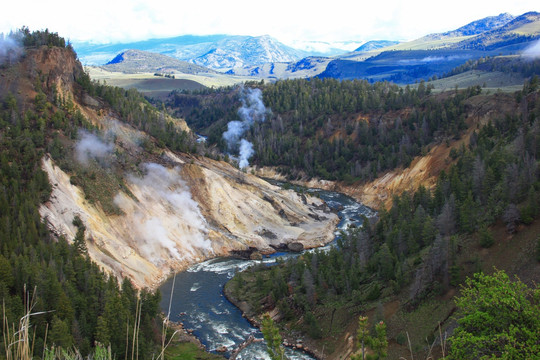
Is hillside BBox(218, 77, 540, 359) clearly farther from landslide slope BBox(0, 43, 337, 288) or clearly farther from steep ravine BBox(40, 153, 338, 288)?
landslide slope BBox(0, 43, 337, 288)

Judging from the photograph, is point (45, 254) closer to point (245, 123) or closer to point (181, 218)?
point (181, 218)

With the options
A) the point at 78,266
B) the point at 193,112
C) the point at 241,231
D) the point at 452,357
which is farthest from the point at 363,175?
the point at 193,112

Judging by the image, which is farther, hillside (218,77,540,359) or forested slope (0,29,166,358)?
hillside (218,77,540,359)

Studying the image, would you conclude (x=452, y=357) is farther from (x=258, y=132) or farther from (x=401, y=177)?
(x=258, y=132)

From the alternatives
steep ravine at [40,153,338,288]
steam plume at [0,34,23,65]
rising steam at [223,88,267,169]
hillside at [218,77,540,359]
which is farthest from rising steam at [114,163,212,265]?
rising steam at [223,88,267,169]

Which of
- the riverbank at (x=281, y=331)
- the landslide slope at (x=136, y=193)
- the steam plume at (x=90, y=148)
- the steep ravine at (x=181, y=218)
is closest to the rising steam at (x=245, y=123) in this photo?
the steep ravine at (x=181, y=218)
